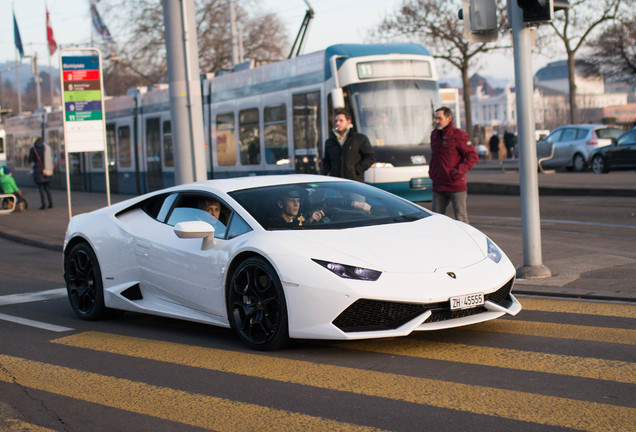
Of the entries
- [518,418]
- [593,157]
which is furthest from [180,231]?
[593,157]

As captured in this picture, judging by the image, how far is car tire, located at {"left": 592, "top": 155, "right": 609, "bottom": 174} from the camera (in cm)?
2714

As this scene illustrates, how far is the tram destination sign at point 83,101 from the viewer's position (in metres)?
15.7

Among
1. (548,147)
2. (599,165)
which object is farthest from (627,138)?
(548,147)

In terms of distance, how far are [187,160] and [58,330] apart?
21.5ft

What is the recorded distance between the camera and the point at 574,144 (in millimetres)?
29219

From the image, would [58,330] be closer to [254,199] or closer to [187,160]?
[254,199]

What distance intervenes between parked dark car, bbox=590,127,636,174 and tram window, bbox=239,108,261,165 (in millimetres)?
11704

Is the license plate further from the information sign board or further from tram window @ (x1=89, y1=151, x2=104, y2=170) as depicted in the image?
tram window @ (x1=89, y1=151, x2=104, y2=170)

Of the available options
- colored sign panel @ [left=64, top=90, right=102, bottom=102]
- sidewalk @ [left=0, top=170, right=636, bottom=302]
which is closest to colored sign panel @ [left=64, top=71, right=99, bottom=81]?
colored sign panel @ [left=64, top=90, right=102, bottom=102]

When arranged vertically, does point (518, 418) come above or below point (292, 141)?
below

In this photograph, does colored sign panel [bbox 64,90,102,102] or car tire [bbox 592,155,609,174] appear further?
car tire [bbox 592,155,609,174]

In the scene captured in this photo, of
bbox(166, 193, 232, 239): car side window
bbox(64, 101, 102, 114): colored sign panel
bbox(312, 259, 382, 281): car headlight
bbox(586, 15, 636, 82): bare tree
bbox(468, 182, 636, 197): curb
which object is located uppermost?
bbox(586, 15, 636, 82): bare tree

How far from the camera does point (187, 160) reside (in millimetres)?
13633

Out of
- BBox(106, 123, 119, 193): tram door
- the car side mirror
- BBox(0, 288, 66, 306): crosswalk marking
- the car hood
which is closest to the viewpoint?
the car hood
